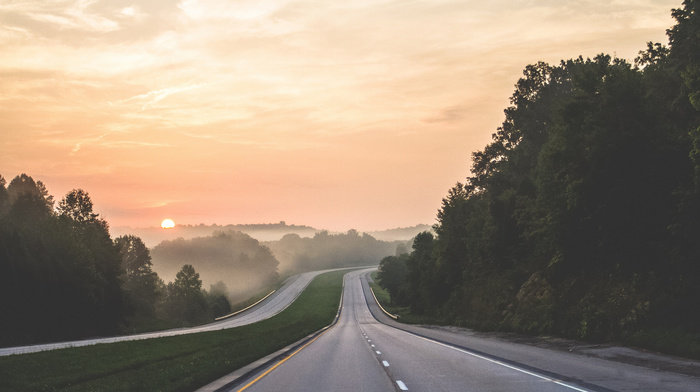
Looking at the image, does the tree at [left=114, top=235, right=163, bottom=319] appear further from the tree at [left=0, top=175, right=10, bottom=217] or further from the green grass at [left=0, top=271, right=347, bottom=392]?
the green grass at [left=0, top=271, right=347, bottom=392]

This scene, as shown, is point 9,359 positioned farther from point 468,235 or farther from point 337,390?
point 468,235

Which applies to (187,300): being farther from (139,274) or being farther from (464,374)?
(464,374)

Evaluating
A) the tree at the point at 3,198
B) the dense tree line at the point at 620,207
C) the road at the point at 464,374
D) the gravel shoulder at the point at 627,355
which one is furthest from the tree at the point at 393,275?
the road at the point at 464,374

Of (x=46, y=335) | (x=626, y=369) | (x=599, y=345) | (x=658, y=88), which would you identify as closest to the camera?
(x=626, y=369)

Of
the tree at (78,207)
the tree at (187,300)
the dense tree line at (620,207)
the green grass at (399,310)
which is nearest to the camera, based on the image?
the dense tree line at (620,207)

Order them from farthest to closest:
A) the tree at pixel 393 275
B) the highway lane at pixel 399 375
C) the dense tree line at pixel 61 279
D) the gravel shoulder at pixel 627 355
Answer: the tree at pixel 393 275 < the dense tree line at pixel 61 279 < the gravel shoulder at pixel 627 355 < the highway lane at pixel 399 375

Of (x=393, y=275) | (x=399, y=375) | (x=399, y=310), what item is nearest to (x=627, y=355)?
(x=399, y=375)

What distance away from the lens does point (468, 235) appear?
9144cm

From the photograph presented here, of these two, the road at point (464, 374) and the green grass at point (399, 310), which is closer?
the road at point (464, 374)

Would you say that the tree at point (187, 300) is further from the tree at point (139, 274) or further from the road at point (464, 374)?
the road at point (464, 374)

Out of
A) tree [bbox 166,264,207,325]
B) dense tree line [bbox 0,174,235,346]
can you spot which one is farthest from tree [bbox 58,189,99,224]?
tree [bbox 166,264,207,325]

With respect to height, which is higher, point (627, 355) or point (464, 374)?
point (464, 374)

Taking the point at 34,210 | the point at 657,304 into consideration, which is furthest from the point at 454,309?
the point at 34,210

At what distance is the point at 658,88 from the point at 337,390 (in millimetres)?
38702
